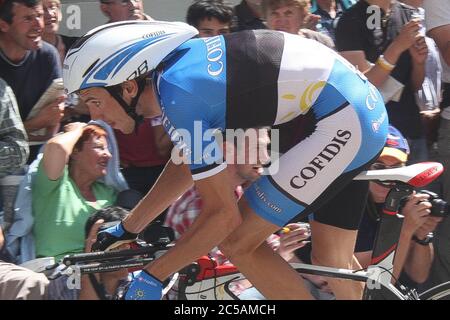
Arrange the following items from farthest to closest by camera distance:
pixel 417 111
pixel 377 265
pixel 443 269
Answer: pixel 417 111
pixel 443 269
pixel 377 265

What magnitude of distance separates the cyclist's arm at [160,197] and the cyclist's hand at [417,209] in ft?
3.38

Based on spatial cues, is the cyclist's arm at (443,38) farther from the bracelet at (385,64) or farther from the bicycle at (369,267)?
the bicycle at (369,267)

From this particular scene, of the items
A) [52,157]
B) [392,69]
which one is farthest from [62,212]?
[392,69]

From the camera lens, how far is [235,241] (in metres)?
4.12

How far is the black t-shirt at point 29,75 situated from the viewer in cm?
536

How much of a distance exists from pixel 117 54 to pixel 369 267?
1.48 meters

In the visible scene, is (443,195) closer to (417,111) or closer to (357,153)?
(417,111)

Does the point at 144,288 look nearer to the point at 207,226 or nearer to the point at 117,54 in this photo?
the point at 207,226

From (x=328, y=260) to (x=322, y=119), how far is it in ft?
2.40

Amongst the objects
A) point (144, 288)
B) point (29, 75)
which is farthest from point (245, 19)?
point (144, 288)

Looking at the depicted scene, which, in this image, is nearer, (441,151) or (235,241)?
(235,241)

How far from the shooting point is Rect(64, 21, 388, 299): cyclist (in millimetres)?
3885

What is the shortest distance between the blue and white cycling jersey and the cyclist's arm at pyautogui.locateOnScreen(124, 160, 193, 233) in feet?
1.40

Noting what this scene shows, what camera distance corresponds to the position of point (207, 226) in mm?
3895
